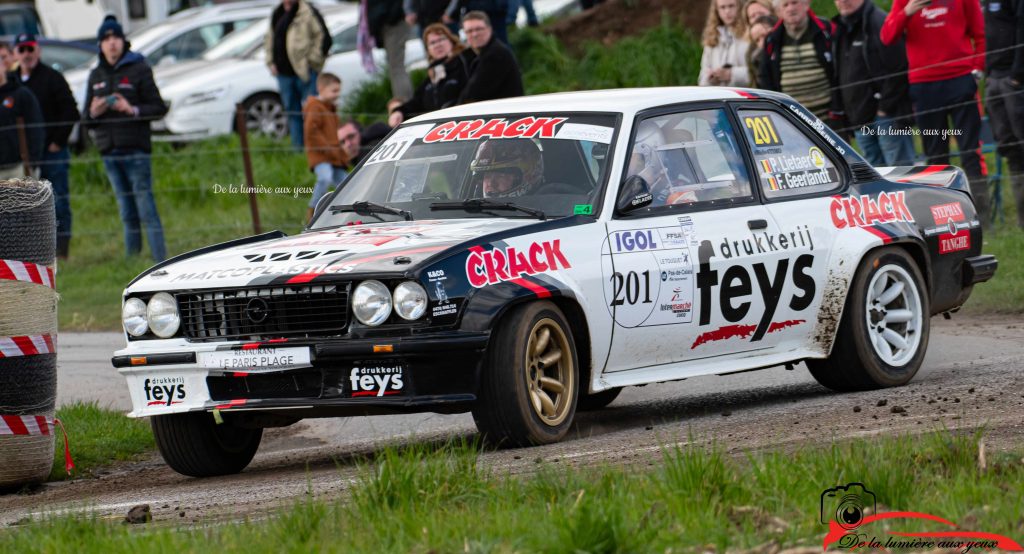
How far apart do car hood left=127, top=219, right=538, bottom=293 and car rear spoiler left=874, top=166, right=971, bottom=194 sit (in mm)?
3076

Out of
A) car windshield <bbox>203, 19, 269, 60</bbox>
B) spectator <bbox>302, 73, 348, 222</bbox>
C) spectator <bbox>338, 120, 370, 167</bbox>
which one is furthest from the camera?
car windshield <bbox>203, 19, 269, 60</bbox>

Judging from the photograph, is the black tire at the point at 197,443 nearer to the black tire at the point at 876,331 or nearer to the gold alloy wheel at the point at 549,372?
the gold alloy wheel at the point at 549,372

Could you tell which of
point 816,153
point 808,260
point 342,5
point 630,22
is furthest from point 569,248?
point 342,5

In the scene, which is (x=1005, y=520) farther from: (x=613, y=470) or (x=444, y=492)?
(x=444, y=492)

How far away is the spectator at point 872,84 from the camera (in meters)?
13.5

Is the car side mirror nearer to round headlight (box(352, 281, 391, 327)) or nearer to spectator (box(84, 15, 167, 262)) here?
round headlight (box(352, 281, 391, 327))

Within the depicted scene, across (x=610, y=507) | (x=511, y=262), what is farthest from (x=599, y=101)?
(x=610, y=507)

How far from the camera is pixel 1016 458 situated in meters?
5.43

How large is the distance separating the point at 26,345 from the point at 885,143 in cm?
825

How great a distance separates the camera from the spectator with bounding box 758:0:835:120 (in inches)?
541

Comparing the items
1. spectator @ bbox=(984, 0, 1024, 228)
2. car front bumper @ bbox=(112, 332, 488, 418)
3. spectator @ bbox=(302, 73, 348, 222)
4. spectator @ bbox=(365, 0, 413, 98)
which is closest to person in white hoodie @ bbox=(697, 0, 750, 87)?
spectator @ bbox=(984, 0, 1024, 228)

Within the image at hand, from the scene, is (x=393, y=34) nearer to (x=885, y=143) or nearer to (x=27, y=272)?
(x=885, y=143)

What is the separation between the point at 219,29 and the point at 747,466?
70.8 feet

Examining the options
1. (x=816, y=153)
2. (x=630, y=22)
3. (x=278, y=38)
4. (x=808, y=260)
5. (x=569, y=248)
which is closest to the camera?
(x=569, y=248)
